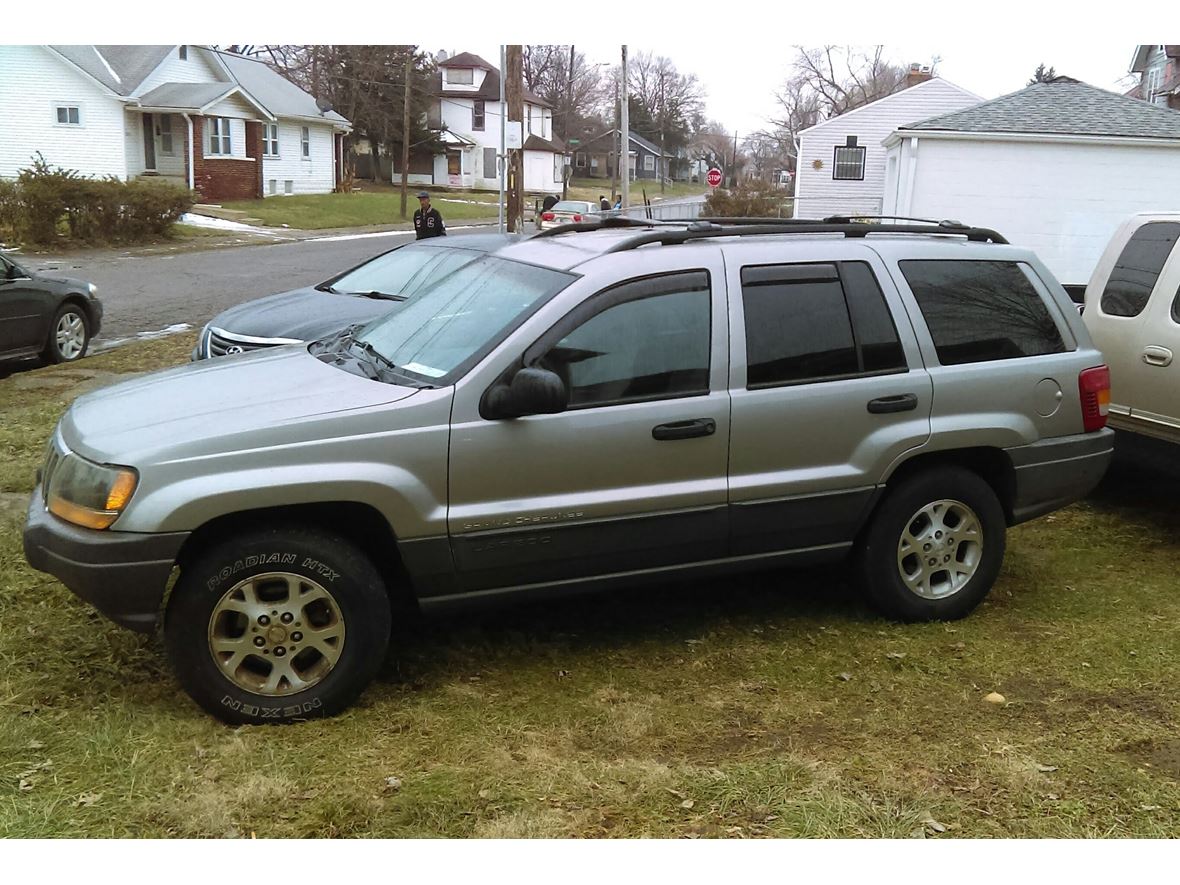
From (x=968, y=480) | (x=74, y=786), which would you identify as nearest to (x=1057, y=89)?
(x=968, y=480)

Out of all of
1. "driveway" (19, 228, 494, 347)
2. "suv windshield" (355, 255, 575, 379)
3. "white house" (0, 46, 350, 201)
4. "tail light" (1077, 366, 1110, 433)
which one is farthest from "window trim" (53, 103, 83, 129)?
"tail light" (1077, 366, 1110, 433)

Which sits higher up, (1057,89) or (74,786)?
(1057,89)

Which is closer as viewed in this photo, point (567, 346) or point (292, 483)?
point (292, 483)

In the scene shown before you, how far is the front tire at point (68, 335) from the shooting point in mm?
11469

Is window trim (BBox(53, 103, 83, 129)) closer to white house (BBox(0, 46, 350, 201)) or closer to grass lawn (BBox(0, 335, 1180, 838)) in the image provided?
white house (BBox(0, 46, 350, 201))

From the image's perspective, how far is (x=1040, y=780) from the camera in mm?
3602

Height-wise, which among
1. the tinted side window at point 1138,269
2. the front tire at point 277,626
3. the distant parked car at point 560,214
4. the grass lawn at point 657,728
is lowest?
the grass lawn at point 657,728

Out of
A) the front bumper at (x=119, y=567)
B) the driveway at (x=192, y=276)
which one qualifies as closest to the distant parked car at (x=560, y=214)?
the driveway at (x=192, y=276)

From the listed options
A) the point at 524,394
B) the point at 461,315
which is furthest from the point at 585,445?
the point at 461,315

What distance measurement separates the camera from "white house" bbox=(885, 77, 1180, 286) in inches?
792

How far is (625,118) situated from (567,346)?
25932 mm

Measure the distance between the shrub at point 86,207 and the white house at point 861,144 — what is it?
1803cm

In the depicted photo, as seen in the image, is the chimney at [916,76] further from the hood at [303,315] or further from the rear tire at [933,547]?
the rear tire at [933,547]

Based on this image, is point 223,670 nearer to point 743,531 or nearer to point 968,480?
point 743,531
